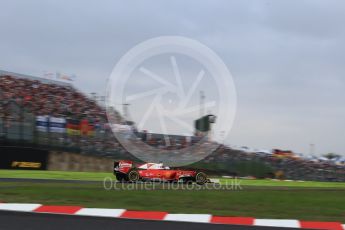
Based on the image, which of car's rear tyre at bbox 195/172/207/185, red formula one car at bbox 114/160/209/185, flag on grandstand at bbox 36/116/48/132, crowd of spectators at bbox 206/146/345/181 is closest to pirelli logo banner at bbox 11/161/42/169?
flag on grandstand at bbox 36/116/48/132

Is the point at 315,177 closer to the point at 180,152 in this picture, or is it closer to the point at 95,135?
the point at 180,152

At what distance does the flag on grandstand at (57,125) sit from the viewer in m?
21.8

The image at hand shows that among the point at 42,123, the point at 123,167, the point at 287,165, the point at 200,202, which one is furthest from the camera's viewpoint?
the point at 287,165

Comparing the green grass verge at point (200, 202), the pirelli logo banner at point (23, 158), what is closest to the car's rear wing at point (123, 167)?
the green grass verge at point (200, 202)

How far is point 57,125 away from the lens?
72.7ft

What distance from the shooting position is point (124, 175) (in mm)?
14695

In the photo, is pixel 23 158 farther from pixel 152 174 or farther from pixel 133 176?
pixel 152 174

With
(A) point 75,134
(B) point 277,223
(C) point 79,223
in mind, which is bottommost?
(B) point 277,223

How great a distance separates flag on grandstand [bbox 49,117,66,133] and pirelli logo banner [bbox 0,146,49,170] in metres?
1.01

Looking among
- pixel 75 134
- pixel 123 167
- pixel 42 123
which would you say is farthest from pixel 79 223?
pixel 75 134

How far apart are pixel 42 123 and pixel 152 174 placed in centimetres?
829

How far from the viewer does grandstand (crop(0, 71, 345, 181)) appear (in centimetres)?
2091

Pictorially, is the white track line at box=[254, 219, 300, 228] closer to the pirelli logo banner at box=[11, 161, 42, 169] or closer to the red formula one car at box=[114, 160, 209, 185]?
the red formula one car at box=[114, 160, 209, 185]

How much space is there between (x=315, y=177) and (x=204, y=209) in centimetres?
2119
